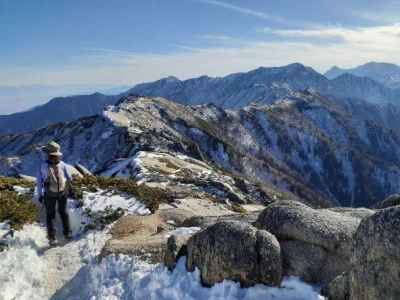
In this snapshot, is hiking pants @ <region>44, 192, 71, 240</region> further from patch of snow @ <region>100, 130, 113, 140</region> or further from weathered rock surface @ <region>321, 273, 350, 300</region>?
patch of snow @ <region>100, 130, 113, 140</region>

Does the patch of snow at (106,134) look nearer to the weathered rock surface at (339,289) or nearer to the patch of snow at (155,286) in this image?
the patch of snow at (155,286)

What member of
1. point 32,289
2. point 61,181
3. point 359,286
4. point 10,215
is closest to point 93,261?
point 32,289

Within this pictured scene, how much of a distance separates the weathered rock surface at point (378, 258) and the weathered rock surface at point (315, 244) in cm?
302

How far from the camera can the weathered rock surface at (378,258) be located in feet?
30.8

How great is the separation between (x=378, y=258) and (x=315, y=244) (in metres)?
4.17

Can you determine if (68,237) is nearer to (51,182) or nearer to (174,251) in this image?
(51,182)

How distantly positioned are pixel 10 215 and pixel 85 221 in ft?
11.2

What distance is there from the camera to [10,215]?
65.8 ft

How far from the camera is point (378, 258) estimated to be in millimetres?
9688

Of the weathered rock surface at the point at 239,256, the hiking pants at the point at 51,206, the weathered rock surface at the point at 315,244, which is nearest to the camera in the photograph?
the weathered rock surface at the point at 239,256

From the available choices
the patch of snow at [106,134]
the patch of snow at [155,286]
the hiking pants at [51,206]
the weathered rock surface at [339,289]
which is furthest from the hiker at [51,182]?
the patch of snow at [106,134]

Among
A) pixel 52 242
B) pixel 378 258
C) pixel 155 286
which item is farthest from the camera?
pixel 52 242

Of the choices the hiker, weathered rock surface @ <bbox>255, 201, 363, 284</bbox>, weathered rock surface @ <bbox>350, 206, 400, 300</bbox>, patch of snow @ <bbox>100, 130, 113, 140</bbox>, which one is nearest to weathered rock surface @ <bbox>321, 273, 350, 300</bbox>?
weathered rock surface @ <bbox>350, 206, 400, 300</bbox>

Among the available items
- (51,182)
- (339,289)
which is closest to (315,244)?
(339,289)
